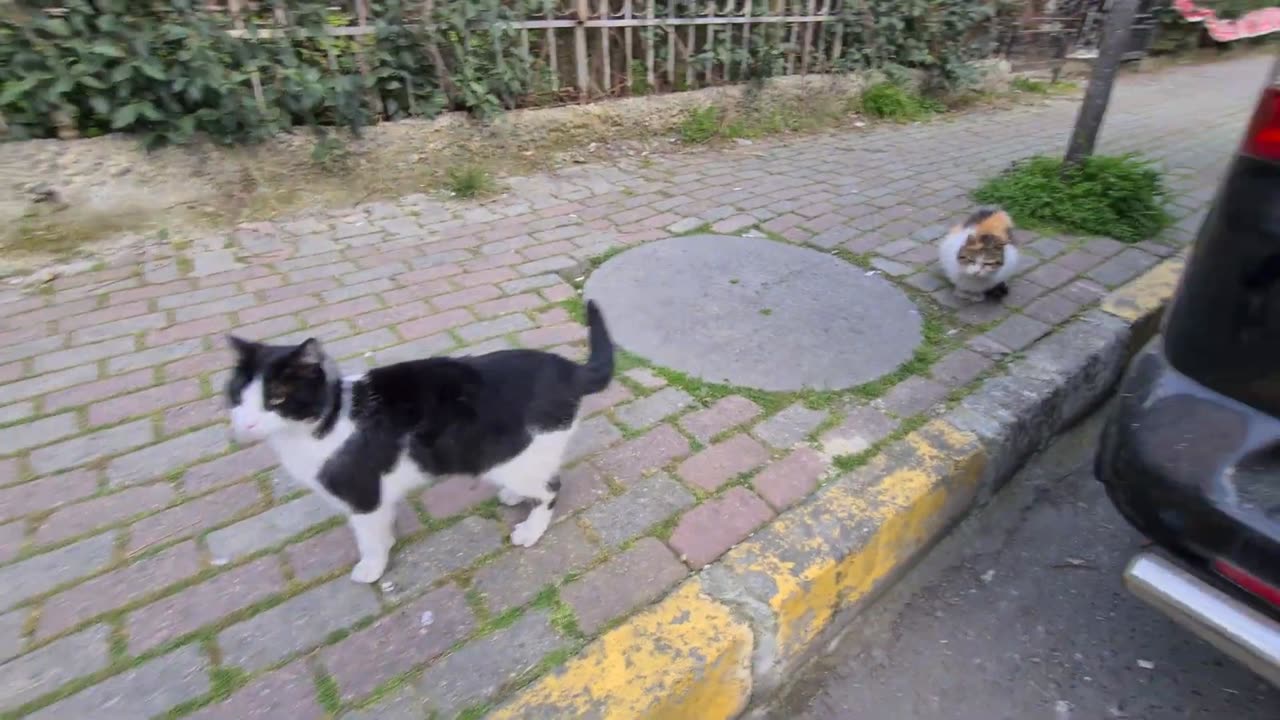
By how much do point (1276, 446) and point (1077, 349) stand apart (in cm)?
153

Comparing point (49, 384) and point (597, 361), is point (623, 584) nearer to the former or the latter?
point (597, 361)

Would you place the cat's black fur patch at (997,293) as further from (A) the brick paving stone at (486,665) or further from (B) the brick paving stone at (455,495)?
(A) the brick paving stone at (486,665)

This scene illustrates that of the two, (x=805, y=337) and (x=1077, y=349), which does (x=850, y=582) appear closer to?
(x=805, y=337)

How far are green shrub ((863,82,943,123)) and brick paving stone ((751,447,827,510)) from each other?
5.95 meters


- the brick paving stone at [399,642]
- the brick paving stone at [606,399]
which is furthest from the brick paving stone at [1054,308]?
the brick paving stone at [399,642]

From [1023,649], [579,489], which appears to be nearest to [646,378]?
[579,489]

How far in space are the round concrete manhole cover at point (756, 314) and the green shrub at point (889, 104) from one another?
4126mm

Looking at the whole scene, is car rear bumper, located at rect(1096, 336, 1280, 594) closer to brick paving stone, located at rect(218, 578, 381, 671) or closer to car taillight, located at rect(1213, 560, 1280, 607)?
car taillight, located at rect(1213, 560, 1280, 607)

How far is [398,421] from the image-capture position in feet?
5.77

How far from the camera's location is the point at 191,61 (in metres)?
3.78

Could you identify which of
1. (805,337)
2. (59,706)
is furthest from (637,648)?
(805,337)

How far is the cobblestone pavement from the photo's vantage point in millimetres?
1663

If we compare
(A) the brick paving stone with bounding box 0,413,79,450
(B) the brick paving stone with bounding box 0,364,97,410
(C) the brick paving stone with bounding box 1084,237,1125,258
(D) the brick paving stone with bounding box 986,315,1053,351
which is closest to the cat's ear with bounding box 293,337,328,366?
(A) the brick paving stone with bounding box 0,413,79,450

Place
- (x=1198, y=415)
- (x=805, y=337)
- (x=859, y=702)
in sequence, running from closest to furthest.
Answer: (x=1198, y=415), (x=859, y=702), (x=805, y=337)
